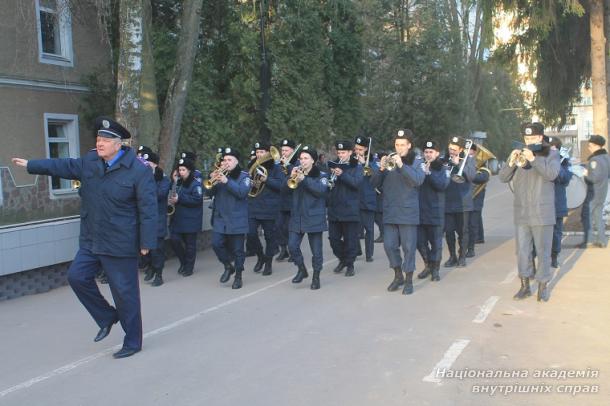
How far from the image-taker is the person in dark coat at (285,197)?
10.4 meters

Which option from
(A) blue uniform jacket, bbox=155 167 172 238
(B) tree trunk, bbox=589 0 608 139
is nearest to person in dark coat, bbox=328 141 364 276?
(A) blue uniform jacket, bbox=155 167 172 238

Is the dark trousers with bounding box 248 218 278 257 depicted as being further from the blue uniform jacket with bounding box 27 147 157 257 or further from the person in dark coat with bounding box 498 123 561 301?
the blue uniform jacket with bounding box 27 147 157 257

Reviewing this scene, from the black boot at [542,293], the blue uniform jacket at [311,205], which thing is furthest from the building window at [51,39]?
the black boot at [542,293]

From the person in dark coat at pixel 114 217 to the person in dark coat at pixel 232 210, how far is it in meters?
3.00

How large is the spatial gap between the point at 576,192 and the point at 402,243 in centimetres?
477

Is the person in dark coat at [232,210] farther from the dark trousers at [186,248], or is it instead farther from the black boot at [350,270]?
the black boot at [350,270]

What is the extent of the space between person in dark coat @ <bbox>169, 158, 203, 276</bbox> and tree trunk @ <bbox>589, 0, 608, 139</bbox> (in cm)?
866

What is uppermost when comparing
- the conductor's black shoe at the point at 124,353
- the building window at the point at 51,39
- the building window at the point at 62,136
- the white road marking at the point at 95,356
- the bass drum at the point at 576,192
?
the building window at the point at 51,39

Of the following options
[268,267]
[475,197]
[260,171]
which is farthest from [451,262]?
[260,171]

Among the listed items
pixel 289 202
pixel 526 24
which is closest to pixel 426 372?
pixel 289 202

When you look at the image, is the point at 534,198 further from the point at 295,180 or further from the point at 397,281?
the point at 295,180

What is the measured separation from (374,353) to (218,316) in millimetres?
2319

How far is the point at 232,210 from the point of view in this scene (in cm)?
905

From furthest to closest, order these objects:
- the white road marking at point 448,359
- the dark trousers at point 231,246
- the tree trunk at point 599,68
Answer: the tree trunk at point 599,68 < the dark trousers at point 231,246 < the white road marking at point 448,359
